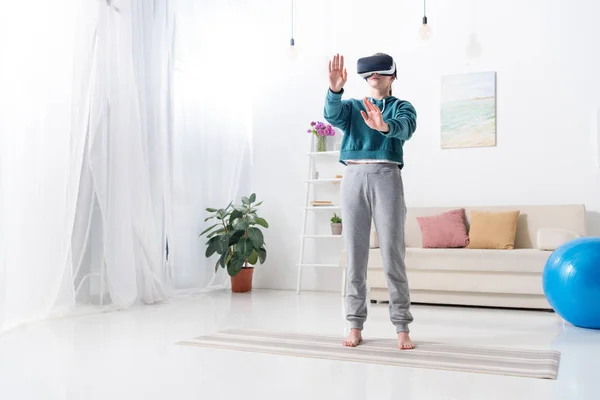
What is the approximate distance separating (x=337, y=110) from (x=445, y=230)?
234 cm

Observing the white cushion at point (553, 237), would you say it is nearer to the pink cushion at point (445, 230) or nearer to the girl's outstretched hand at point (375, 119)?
the pink cushion at point (445, 230)

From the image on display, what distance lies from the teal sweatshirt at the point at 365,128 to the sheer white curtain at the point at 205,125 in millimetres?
2556

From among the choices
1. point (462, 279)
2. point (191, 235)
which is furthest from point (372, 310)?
point (191, 235)

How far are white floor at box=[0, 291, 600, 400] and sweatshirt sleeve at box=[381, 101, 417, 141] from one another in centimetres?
101

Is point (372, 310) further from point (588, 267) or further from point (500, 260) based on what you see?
point (588, 267)

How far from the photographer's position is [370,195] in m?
2.80

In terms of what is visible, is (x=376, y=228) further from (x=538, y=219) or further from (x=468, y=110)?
(x=468, y=110)

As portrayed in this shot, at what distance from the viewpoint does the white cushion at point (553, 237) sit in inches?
165

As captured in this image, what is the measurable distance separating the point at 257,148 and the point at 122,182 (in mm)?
2182

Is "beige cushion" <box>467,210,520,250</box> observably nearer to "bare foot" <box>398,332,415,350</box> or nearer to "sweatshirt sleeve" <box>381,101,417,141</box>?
"bare foot" <box>398,332,415,350</box>

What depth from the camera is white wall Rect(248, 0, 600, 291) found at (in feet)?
16.3

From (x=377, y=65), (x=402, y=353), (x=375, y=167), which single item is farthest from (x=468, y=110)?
(x=402, y=353)

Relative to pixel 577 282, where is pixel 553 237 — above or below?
above

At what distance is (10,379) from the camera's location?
7.29ft
